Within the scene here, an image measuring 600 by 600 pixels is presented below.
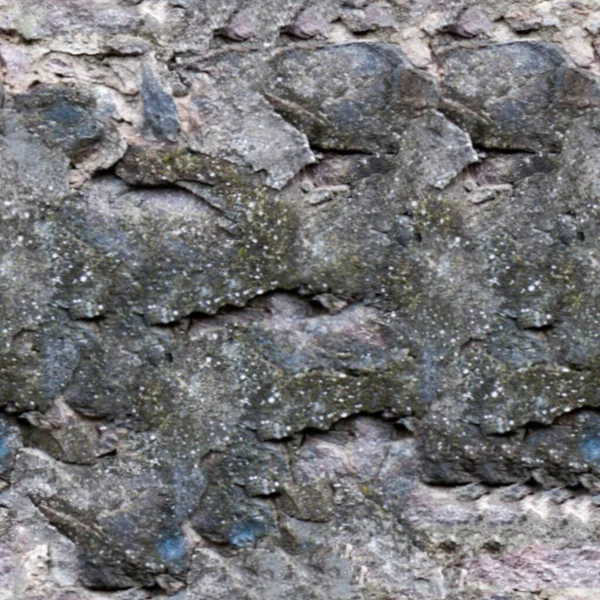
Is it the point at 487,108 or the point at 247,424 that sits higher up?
the point at 487,108

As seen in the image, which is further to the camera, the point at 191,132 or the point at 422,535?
the point at 422,535

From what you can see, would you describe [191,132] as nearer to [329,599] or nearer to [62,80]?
[62,80]

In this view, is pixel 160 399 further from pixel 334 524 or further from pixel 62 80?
pixel 62 80

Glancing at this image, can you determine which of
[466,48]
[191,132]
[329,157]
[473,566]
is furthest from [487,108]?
[473,566]

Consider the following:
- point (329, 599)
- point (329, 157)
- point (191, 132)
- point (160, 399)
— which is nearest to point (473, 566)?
point (329, 599)

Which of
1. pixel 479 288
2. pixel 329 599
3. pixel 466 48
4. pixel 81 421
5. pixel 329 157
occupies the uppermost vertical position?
pixel 466 48

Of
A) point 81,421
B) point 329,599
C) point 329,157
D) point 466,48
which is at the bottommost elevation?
point 329,599
